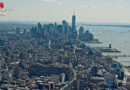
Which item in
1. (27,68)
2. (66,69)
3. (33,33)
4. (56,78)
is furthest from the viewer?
(33,33)

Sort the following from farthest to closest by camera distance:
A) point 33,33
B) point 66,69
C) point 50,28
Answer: point 50,28, point 33,33, point 66,69

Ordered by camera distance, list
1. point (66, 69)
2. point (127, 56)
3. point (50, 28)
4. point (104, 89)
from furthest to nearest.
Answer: point (50, 28), point (127, 56), point (66, 69), point (104, 89)

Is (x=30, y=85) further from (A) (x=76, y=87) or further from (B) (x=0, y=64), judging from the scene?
(B) (x=0, y=64)

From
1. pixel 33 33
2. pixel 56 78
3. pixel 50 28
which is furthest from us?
pixel 50 28

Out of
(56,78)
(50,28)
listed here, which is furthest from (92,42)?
(56,78)

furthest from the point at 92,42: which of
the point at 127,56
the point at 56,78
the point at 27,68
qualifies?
the point at 56,78

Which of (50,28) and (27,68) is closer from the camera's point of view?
(27,68)

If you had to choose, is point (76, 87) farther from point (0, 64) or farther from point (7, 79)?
point (0, 64)

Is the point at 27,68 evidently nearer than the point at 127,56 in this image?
Yes

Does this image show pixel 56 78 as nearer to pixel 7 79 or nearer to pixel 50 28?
pixel 7 79
